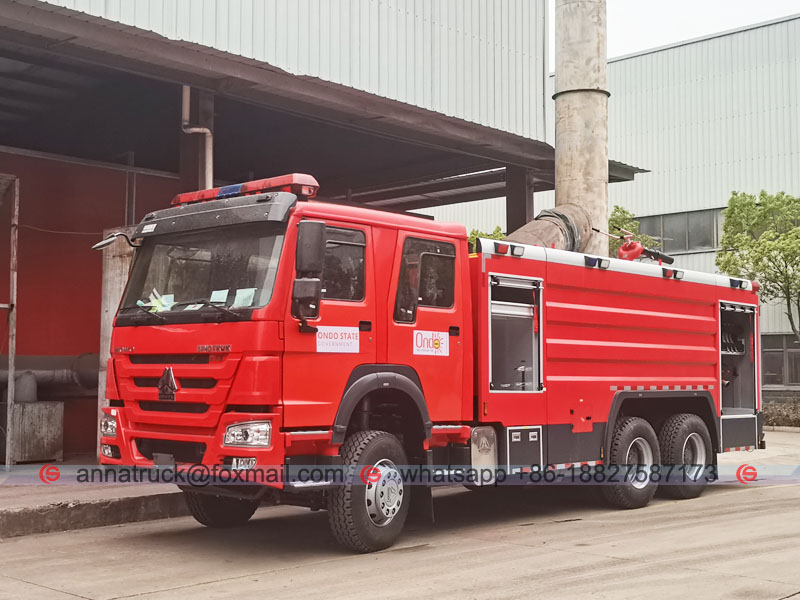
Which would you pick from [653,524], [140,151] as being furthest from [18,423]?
[653,524]

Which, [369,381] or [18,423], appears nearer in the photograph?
[369,381]

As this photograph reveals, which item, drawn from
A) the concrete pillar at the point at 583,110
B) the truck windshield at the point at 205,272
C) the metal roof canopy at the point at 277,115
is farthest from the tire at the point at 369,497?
the concrete pillar at the point at 583,110

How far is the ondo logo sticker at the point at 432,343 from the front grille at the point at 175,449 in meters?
2.07

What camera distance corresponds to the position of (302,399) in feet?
25.2

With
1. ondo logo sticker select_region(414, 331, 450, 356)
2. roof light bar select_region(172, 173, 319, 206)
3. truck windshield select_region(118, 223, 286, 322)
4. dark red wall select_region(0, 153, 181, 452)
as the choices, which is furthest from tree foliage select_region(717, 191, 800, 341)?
truck windshield select_region(118, 223, 286, 322)

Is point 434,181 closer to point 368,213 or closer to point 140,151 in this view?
point 140,151

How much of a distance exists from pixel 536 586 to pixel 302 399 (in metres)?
2.28

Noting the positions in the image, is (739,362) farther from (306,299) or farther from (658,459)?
(306,299)

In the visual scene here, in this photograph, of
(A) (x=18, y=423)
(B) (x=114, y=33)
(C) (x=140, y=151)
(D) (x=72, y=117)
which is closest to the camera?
(B) (x=114, y=33)

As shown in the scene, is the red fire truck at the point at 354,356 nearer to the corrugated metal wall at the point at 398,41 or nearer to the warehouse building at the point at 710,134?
the corrugated metal wall at the point at 398,41

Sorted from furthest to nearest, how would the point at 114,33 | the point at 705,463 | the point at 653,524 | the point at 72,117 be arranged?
1. the point at 72,117
2. the point at 705,463
3. the point at 114,33
4. the point at 653,524

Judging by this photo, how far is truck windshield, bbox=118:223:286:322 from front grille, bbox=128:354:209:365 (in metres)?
0.32

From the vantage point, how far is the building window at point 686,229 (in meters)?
35.2

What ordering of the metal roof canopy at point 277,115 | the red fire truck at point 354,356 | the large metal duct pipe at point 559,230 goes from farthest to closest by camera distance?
the large metal duct pipe at point 559,230, the metal roof canopy at point 277,115, the red fire truck at point 354,356
